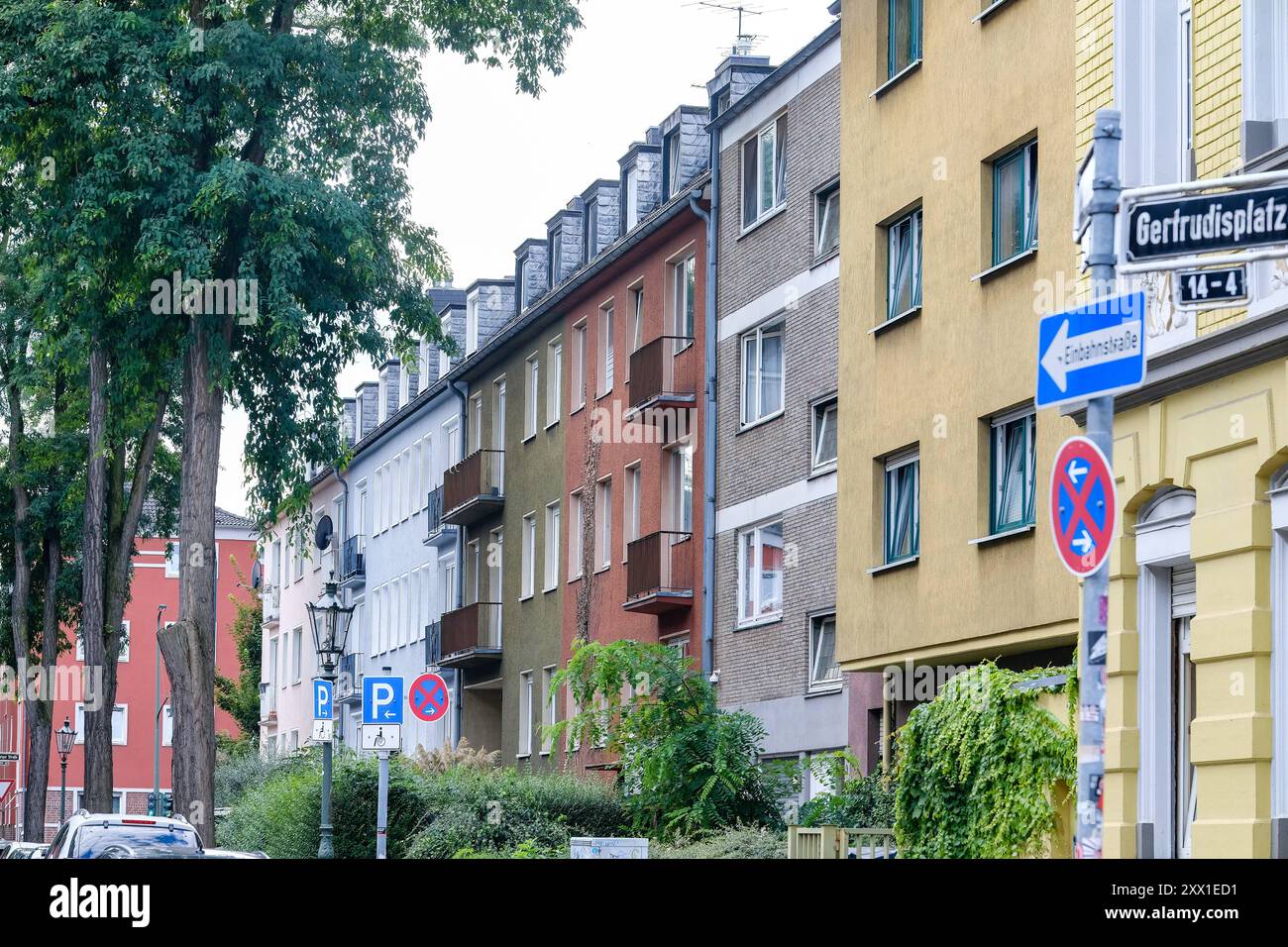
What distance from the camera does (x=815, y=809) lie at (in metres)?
23.7

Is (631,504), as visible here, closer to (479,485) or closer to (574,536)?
(574,536)

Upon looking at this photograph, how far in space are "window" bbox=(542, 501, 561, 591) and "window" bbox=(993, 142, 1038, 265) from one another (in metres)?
22.0

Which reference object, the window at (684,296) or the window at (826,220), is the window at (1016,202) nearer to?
the window at (826,220)

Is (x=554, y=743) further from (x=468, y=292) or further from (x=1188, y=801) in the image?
(x=1188, y=801)

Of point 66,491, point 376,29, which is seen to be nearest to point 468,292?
point 66,491

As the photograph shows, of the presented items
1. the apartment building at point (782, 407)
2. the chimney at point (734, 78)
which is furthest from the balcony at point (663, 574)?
the chimney at point (734, 78)

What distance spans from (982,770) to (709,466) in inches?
672

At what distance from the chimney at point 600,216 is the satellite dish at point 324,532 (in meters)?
24.5

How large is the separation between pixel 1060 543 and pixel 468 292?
155 ft

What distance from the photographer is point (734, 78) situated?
3584 cm

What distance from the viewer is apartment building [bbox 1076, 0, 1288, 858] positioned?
1234 centimetres

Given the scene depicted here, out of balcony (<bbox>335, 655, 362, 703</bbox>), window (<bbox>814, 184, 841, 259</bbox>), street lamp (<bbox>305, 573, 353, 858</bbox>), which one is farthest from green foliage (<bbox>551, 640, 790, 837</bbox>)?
balcony (<bbox>335, 655, 362, 703</bbox>)

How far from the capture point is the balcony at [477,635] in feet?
155

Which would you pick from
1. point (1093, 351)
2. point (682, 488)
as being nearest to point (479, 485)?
point (682, 488)
